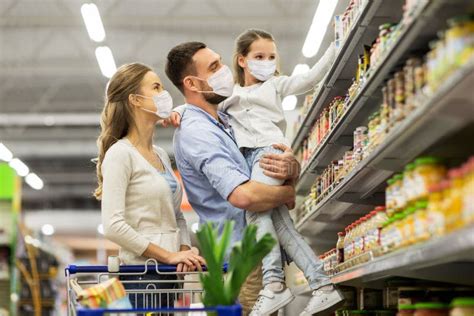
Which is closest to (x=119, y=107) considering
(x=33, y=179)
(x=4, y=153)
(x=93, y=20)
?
(x=93, y=20)

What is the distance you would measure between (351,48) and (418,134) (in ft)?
5.22

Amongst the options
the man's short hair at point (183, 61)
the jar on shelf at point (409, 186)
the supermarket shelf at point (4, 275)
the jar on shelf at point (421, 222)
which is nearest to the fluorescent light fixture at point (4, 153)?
the supermarket shelf at point (4, 275)

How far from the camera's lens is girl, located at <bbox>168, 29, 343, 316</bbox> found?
4.31 m

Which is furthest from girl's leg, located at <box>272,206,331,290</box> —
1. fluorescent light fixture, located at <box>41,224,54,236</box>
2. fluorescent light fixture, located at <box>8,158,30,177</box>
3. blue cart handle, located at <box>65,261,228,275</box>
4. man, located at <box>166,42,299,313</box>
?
fluorescent light fixture, located at <box>41,224,54,236</box>

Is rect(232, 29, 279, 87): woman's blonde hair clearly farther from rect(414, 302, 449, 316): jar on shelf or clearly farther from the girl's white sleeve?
rect(414, 302, 449, 316): jar on shelf

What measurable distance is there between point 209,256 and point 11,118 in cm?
1705

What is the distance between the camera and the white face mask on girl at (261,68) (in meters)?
5.03

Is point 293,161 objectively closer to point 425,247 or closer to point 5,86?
point 425,247

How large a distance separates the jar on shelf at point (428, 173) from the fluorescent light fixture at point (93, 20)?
855 cm

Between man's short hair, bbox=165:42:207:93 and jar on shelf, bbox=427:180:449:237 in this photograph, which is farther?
man's short hair, bbox=165:42:207:93

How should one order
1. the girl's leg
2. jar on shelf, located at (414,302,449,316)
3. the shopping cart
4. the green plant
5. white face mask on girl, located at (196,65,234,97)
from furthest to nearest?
white face mask on girl, located at (196,65,234,97), the girl's leg, the shopping cart, jar on shelf, located at (414,302,449,316), the green plant

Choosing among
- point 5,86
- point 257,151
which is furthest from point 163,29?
point 257,151

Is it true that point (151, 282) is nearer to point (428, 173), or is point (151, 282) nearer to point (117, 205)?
point (117, 205)

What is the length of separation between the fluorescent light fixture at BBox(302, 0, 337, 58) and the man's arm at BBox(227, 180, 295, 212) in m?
6.27
